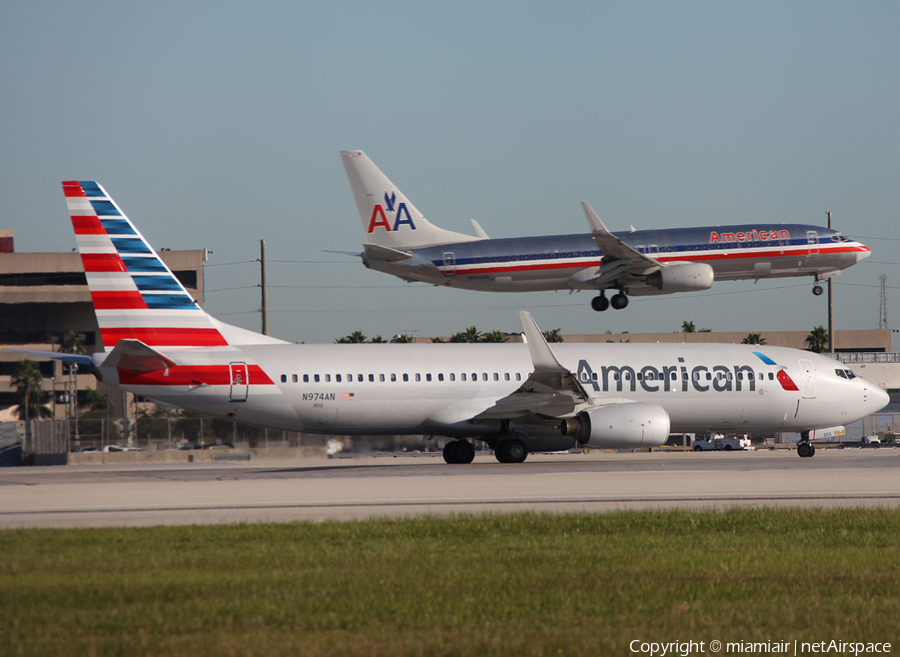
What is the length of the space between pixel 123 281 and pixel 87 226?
179 cm

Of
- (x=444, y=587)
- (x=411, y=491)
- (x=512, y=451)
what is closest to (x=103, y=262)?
(x=411, y=491)

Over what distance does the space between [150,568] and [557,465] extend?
20250mm

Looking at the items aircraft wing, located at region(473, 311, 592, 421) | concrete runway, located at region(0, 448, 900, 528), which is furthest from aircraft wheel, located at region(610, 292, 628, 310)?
concrete runway, located at region(0, 448, 900, 528)

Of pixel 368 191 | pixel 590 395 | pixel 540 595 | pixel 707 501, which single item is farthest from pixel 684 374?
pixel 540 595

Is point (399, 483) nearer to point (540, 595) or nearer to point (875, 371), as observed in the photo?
point (540, 595)

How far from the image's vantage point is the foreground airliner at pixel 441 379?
27422mm

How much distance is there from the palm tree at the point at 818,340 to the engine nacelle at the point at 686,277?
80.6m

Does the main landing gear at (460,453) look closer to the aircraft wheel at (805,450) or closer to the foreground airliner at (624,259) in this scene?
the foreground airliner at (624,259)

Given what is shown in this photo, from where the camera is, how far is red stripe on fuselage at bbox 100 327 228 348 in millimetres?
27688

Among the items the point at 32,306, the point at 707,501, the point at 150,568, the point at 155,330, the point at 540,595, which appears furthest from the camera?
the point at 32,306

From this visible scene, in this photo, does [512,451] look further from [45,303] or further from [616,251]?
[45,303]

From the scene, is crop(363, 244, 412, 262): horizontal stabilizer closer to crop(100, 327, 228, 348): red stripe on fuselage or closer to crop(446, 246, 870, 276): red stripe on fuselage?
crop(446, 246, 870, 276): red stripe on fuselage

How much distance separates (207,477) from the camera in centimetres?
2577

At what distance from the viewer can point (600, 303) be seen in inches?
1352
